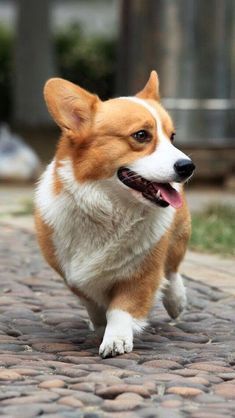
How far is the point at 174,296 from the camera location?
5266mm

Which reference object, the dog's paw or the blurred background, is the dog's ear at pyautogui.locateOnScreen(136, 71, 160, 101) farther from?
the blurred background

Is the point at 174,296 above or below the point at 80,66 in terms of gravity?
above

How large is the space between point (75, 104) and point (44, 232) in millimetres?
608

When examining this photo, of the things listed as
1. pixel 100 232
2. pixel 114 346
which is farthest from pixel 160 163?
pixel 114 346

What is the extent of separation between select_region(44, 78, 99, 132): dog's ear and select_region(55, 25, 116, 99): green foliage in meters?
17.2

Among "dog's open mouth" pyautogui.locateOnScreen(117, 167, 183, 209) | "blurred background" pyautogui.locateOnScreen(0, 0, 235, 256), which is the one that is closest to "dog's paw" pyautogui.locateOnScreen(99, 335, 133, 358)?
"dog's open mouth" pyautogui.locateOnScreen(117, 167, 183, 209)

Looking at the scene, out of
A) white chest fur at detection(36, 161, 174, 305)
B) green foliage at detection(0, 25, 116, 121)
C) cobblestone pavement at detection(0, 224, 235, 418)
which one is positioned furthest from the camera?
green foliage at detection(0, 25, 116, 121)

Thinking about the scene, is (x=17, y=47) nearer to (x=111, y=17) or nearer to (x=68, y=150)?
(x=111, y=17)

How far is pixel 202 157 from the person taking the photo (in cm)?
1129

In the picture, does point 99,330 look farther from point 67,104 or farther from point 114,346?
point 67,104

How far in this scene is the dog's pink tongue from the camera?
14.7ft

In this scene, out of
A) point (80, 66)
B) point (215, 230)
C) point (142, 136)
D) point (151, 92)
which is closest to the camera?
point (142, 136)

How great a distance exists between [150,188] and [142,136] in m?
0.22

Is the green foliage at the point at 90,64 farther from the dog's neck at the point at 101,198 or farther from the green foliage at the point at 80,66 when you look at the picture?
the dog's neck at the point at 101,198
